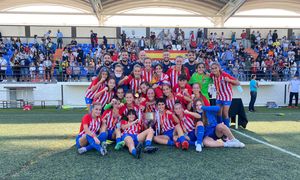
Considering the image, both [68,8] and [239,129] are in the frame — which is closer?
[239,129]

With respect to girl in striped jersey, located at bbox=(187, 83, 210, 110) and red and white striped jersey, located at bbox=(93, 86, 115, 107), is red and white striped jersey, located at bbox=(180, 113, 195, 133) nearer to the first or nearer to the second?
girl in striped jersey, located at bbox=(187, 83, 210, 110)

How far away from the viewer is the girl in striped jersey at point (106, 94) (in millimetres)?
5316

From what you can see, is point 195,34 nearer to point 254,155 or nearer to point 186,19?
point 186,19

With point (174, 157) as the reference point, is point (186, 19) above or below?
above

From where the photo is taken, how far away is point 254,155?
4.57 meters

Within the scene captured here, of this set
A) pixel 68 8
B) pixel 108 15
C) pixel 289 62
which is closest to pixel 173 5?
pixel 108 15

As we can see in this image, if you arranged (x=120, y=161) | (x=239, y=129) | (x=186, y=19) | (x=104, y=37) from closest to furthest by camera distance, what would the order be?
(x=120, y=161) < (x=239, y=129) < (x=104, y=37) < (x=186, y=19)

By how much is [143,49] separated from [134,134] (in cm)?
1390

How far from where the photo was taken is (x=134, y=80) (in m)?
5.63

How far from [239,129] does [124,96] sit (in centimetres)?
342

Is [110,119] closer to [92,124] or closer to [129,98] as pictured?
[92,124]

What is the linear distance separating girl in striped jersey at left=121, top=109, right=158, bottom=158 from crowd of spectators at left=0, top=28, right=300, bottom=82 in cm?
766

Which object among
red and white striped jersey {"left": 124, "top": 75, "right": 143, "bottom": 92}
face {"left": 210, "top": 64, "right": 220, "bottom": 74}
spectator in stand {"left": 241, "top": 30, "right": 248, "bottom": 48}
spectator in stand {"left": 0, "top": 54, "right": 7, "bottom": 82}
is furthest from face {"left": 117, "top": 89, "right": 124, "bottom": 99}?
spectator in stand {"left": 241, "top": 30, "right": 248, "bottom": 48}

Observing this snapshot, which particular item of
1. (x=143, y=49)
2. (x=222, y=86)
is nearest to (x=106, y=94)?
(x=222, y=86)
